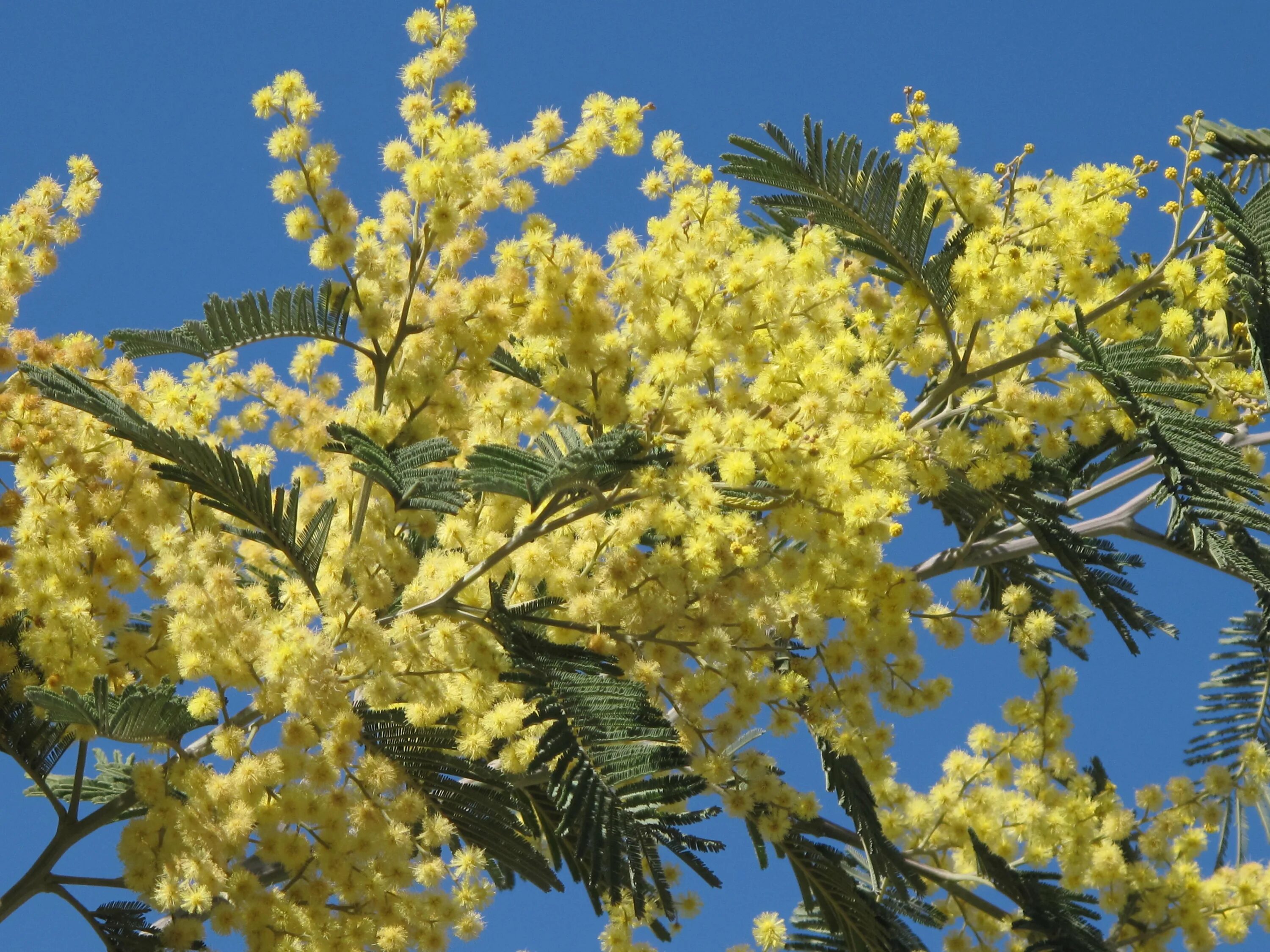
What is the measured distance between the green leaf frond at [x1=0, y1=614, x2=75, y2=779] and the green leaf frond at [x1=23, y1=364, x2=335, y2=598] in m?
0.75

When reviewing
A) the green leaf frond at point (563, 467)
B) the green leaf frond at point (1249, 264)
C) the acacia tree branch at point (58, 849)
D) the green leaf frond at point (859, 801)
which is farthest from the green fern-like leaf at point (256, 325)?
the green leaf frond at point (1249, 264)

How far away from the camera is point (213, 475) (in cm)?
364

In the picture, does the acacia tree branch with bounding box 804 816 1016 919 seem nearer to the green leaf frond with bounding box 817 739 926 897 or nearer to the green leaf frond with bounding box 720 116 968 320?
the green leaf frond with bounding box 817 739 926 897

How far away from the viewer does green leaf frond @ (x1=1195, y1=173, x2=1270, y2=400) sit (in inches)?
146

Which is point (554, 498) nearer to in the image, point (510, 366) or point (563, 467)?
Result: point (563, 467)

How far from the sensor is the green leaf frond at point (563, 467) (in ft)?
10.9

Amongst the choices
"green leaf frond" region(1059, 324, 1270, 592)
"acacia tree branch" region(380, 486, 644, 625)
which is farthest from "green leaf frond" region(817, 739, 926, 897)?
"green leaf frond" region(1059, 324, 1270, 592)

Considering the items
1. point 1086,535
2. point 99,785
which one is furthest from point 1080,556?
point 99,785

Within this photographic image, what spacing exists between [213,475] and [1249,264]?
9.26ft

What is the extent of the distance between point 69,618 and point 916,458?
2298 mm

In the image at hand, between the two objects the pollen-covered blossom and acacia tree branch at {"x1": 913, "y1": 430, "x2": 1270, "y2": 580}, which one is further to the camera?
acacia tree branch at {"x1": 913, "y1": 430, "x2": 1270, "y2": 580}

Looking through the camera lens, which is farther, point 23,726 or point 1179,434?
point 23,726

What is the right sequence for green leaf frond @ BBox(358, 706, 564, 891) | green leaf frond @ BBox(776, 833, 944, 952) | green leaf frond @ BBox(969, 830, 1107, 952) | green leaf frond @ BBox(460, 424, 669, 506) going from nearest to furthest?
green leaf frond @ BBox(460, 424, 669, 506)
green leaf frond @ BBox(358, 706, 564, 891)
green leaf frond @ BBox(776, 833, 944, 952)
green leaf frond @ BBox(969, 830, 1107, 952)

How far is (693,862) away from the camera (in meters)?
3.81
